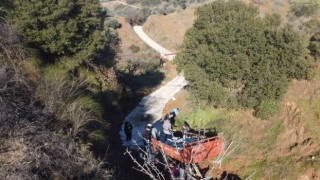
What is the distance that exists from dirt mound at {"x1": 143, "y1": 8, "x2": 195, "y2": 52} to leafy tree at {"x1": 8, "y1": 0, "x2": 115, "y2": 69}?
29.0m

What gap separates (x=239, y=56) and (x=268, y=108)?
279cm

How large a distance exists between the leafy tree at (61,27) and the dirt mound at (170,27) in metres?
29.0

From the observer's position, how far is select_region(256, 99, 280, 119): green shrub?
16.4 metres

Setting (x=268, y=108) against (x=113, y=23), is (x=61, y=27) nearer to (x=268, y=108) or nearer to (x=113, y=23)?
(x=268, y=108)

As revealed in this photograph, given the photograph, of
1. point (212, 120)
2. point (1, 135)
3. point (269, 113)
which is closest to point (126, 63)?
point (212, 120)

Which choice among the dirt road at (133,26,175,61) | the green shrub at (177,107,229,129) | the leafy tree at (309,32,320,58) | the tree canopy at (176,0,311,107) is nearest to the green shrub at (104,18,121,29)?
the dirt road at (133,26,175,61)

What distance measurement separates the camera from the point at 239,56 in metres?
17.0

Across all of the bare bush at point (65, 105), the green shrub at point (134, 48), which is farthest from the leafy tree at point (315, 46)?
the green shrub at point (134, 48)

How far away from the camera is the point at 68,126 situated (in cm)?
1322

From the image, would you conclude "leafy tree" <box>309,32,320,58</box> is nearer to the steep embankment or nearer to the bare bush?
the steep embankment

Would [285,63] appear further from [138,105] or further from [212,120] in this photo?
[138,105]

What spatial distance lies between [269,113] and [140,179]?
21.7 ft

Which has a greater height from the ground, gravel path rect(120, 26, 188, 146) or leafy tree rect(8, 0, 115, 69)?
leafy tree rect(8, 0, 115, 69)

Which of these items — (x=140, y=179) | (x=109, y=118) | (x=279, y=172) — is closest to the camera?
(x=279, y=172)
